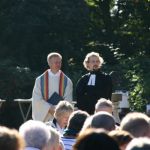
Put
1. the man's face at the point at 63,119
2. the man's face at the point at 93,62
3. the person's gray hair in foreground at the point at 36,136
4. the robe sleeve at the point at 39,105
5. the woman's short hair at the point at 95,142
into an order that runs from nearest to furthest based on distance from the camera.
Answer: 1. the woman's short hair at the point at 95,142
2. the person's gray hair in foreground at the point at 36,136
3. the man's face at the point at 63,119
4. the man's face at the point at 93,62
5. the robe sleeve at the point at 39,105

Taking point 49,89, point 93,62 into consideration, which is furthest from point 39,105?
point 93,62

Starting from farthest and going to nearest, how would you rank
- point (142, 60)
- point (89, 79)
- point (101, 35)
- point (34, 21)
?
point (101, 35) → point (34, 21) → point (142, 60) → point (89, 79)

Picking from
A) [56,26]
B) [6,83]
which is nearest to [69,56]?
Result: [56,26]

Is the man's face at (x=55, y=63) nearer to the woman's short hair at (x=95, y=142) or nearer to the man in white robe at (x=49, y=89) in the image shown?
the man in white robe at (x=49, y=89)

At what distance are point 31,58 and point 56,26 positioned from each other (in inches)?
61.2

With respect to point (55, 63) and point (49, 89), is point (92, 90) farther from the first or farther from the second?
point (49, 89)

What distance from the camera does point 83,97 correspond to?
12.6m

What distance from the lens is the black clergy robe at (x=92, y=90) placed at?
12500 millimetres

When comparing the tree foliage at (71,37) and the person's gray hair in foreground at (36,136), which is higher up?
the tree foliage at (71,37)

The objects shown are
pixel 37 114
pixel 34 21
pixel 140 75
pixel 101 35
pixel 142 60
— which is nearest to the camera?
pixel 37 114

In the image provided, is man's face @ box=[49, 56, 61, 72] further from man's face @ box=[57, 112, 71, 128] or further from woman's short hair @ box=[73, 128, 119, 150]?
woman's short hair @ box=[73, 128, 119, 150]

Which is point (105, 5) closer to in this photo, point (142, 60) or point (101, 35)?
point (101, 35)

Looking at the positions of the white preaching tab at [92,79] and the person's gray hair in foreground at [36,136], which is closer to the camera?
the person's gray hair in foreground at [36,136]

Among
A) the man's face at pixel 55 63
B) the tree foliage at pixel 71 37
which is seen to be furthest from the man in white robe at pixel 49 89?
the tree foliage at pixel 71 37
